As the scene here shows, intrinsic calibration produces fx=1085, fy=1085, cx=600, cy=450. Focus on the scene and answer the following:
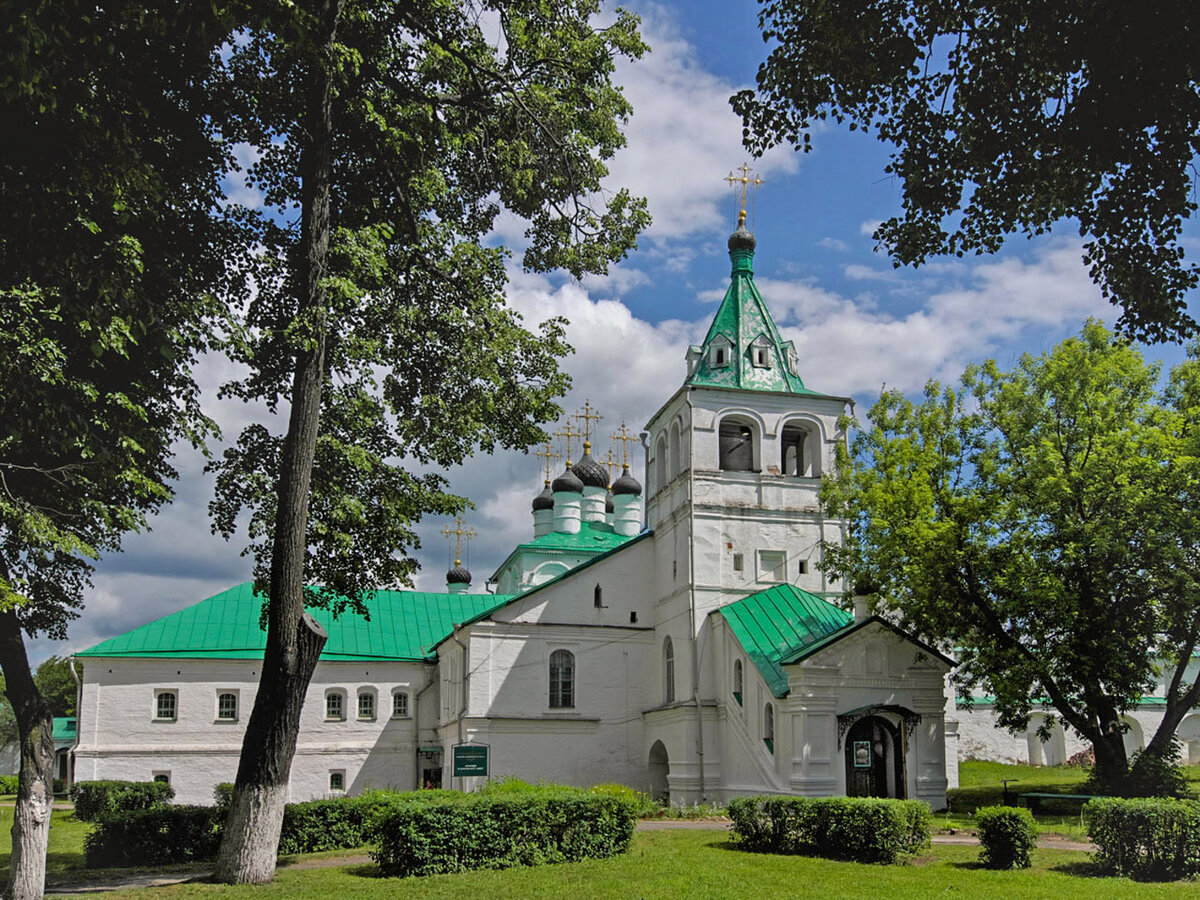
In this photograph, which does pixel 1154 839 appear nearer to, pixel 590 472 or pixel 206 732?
pixel 206 732

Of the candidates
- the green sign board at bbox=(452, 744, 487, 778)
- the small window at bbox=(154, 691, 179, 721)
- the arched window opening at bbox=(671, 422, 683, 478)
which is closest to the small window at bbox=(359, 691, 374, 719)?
the small window at bbox=(154, 691, 179, 721)

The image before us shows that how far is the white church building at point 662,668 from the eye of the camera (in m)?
24.0

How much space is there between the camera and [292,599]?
13062 millimetres

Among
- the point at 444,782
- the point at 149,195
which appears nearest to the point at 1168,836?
the point at 149,195

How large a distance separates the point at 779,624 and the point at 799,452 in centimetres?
611

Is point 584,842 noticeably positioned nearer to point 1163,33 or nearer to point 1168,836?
point 1168,836

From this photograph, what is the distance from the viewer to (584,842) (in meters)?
14.7

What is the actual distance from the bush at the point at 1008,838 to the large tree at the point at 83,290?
11232mm

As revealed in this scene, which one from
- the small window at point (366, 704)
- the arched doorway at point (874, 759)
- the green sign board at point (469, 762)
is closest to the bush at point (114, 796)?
the small window at point (366, 704)

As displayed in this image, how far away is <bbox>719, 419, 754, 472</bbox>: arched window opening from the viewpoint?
29.8 meters

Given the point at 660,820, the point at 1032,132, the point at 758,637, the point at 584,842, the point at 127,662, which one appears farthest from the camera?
the point at 127,662

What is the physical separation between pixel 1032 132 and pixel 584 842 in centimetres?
1050

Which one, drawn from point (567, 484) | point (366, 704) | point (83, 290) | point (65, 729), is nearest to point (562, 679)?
point (366, 704)

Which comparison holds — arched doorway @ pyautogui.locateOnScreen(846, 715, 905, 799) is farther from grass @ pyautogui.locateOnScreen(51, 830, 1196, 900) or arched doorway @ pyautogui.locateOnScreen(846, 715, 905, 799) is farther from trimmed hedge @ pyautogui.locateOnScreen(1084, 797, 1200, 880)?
trimmed hedge @ pyautogui.locateOnScreen(1084, 797, 1200, 880)
